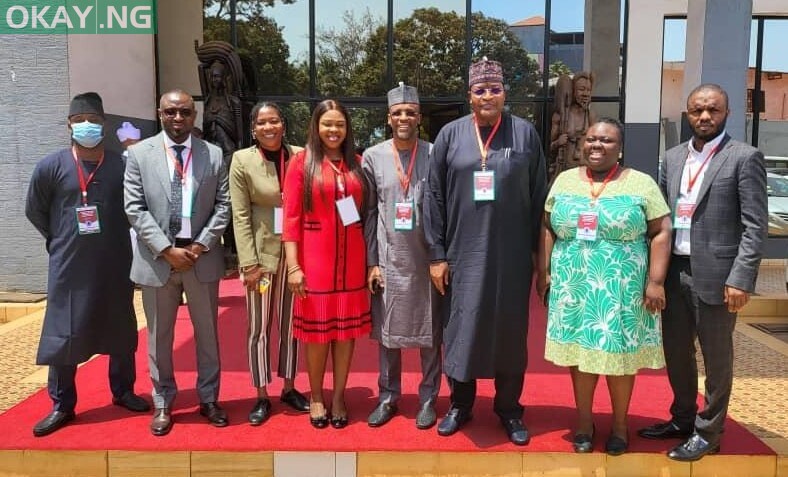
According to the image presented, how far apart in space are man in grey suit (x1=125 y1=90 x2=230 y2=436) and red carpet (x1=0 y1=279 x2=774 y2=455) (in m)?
0.19

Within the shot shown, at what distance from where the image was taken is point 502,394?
306 centimetres

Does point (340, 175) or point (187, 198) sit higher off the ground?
point (340, 175)

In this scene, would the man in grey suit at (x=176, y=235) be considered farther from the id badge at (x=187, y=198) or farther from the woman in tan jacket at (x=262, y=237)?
the woman in tan jacket at (x=262, y=237)

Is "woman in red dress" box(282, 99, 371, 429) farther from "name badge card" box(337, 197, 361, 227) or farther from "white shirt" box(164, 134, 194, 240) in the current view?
"white shirt" box(164, 134, 194, 240)

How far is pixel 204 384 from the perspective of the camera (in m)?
3.21

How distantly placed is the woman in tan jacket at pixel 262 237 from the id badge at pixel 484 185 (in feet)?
3.20

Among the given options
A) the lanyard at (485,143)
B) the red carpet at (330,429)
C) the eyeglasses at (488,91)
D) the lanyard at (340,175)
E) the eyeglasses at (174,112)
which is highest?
the eyeglasses at (488,91)

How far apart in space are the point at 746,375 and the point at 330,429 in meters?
3.13

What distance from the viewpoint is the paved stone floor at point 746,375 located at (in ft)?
11.5

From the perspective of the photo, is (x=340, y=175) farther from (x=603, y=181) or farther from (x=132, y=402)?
(x=132, y=402)

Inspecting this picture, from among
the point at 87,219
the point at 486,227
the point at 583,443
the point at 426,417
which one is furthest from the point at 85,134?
the point at 583,443

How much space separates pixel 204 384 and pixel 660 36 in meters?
8.03

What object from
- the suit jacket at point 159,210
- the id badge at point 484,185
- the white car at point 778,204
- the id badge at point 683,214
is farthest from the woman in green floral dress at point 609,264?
the white car at point 778,204

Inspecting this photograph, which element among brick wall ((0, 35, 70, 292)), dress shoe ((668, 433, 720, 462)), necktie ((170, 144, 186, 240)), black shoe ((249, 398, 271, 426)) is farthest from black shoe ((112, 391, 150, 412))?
brick wall ((0, 35, 70, 292))
